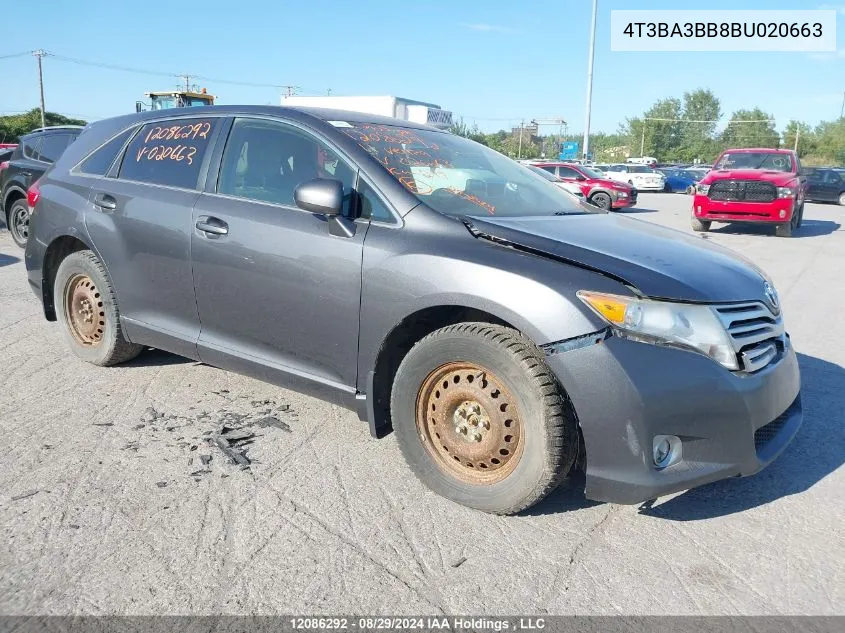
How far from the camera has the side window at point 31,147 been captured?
9977 millimetres

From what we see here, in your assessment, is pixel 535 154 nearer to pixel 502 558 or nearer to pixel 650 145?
pixel 650 145

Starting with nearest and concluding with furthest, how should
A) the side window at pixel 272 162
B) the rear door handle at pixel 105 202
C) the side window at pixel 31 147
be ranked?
the side window at pixel 272 162 → the rear door handle at pixel 105 202 → the side window at pixel 31 147

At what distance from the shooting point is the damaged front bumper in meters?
2.51

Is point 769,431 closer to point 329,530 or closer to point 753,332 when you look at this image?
point 753,332

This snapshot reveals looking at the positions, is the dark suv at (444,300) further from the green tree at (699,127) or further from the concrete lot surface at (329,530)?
the green tree at (699,127)

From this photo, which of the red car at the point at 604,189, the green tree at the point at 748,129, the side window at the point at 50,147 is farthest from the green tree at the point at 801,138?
the side window at the point at 50,147

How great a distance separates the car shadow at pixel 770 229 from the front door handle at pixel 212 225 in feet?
47.1

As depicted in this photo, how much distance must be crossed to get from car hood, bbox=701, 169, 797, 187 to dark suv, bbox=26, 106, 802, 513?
38.9 ft

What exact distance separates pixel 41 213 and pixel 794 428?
4738mm

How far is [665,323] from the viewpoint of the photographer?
2576 mm

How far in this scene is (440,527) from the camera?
9.25ft

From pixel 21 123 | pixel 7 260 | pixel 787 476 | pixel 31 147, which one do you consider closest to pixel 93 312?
pixel 787 476

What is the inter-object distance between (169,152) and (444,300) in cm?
225

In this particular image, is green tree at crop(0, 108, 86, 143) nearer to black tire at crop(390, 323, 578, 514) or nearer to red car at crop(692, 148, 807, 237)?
red car at crop(692, 148, 807, 237)
